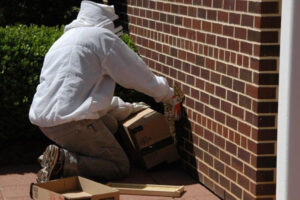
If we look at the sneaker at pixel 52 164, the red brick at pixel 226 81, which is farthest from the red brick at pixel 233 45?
the sneaker at pixel 52 164

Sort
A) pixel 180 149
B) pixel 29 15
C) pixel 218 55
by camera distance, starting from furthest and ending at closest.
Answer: pixel 29 15 < pixel 180 149 < pixel 218 55

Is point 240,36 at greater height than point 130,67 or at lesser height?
greater

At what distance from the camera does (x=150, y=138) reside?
6070 mm

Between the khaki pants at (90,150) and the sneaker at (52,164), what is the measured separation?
0.09 m

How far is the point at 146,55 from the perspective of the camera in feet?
23.5

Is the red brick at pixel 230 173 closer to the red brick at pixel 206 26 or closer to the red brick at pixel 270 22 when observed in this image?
the red brick at pixel 206 26

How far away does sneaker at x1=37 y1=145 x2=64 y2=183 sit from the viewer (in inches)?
219

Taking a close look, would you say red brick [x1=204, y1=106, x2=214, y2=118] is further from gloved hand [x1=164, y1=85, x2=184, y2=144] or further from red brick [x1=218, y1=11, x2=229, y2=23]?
red brick [x1=218, y1=11, x2=229, y2=23]

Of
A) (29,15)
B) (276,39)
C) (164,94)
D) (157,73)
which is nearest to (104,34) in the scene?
(164,94)

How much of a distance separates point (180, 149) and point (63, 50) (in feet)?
4.68

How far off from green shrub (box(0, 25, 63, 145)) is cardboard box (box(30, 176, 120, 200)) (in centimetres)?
153

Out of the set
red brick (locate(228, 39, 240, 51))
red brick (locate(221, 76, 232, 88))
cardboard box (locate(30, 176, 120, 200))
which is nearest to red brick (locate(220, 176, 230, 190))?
red brick (locate(221, 76, 232, 88))

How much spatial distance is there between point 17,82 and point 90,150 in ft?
3.70

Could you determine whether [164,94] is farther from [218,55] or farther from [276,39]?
[276,39]
